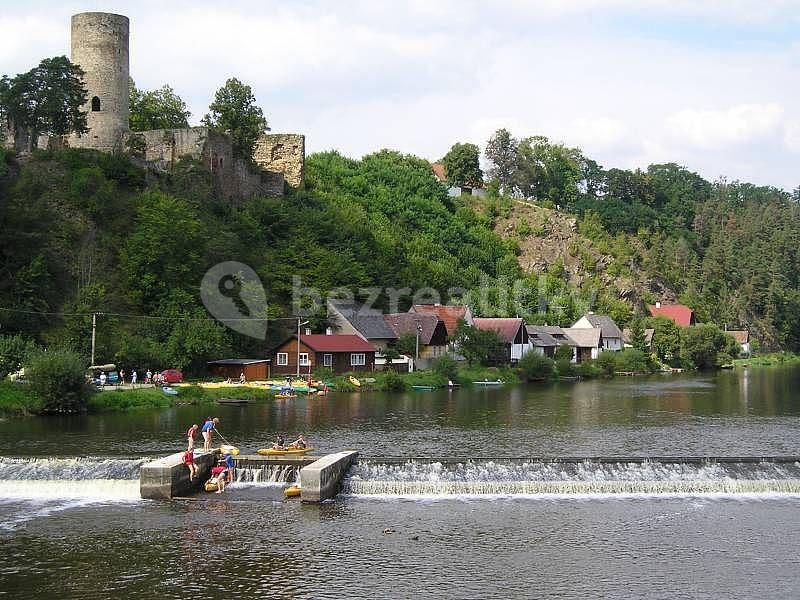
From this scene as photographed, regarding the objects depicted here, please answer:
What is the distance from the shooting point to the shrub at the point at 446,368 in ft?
252

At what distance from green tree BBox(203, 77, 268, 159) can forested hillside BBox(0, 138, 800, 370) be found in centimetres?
694

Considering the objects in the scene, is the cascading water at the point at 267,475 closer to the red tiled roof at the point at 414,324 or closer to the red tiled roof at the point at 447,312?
the red tiled roof at the point at 414,324

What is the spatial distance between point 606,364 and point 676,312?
37257mm

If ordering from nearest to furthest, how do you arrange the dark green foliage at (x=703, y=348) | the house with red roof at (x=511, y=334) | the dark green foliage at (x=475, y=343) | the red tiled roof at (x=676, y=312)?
the dark green foliage at (x=475, y=343) < the house with red roof at (x=511, y=334) < the dark green foliage at (x=703, y=348) < the red tiled roof at (x=676, y=312)

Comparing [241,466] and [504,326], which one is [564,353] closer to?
[504,326]

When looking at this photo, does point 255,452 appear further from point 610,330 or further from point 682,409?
point 610,330

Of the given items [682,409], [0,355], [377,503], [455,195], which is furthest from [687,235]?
[377,503]

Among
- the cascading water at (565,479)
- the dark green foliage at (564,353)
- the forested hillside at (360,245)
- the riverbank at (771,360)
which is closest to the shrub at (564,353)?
the dark green foliage at (564,353)

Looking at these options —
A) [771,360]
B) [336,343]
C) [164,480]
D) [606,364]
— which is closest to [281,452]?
[164,480]

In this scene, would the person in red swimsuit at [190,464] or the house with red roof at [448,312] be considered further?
the house with red roof at [448,312]

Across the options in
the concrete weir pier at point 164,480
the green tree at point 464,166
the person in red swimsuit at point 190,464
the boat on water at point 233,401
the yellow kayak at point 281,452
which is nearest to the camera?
the concrete weir pier at point 164,480

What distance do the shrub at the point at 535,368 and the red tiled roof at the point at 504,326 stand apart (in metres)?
4.36

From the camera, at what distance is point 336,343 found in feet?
252

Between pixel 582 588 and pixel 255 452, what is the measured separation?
62.8 ft
